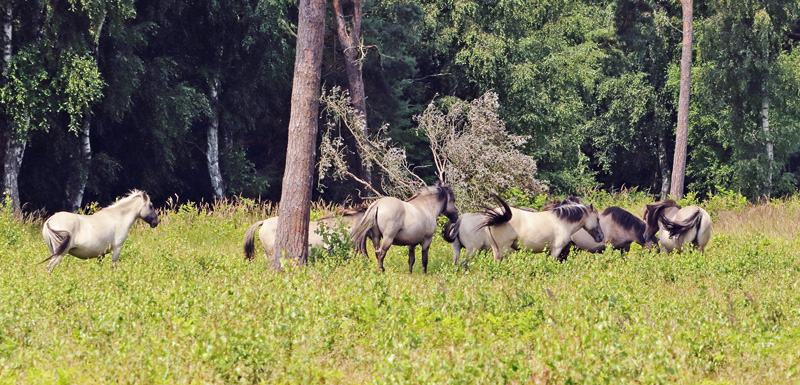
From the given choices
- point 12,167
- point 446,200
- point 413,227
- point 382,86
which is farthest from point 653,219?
point 382,86

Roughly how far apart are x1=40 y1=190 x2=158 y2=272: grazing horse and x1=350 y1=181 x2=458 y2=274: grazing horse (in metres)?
3.75

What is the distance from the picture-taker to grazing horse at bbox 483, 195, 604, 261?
15555 mm

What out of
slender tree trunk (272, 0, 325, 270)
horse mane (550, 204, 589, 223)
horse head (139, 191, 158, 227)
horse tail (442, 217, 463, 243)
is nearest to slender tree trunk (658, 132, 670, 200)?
horse mane (550, 204, 589, 223)

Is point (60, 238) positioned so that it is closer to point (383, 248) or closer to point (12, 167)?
point (383, 248)

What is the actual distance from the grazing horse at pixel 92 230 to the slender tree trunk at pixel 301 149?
2.58 m

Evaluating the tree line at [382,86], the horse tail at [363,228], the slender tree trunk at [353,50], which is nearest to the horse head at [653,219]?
the horse tail at [363,228]

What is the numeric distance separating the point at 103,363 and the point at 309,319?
208 centimetres

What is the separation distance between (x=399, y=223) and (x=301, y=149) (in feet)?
6.93

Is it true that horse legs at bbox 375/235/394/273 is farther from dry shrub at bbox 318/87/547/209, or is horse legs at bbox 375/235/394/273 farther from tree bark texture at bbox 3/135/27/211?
tree bark texture at bbox 3/135/27/211

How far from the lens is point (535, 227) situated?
51.8 feet

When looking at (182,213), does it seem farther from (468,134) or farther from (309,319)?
(309,319)

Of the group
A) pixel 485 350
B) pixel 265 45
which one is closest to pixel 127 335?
pixel 485 350

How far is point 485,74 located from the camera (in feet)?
117

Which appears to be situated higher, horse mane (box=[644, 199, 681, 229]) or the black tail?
the black tail
